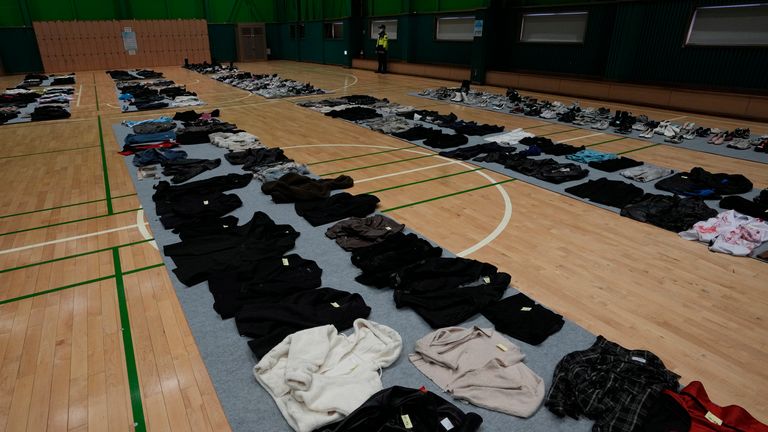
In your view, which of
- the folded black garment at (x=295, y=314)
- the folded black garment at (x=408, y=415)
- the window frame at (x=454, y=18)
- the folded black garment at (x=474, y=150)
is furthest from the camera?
the window frame at (x=454, y=18)

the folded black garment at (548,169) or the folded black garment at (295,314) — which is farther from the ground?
the folded black garment at (548,169)

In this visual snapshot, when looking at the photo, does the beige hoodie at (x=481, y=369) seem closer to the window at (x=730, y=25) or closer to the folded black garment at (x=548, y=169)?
the folded black garment at (x=548, y=169)

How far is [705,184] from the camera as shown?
6.58 metres

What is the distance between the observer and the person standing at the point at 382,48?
20.7 meters

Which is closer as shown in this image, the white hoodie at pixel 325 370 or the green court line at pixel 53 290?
the white hoodie at pixel 325 370

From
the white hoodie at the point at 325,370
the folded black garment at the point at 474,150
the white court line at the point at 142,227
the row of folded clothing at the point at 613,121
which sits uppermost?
the row of folded clothing at the point at 613,121

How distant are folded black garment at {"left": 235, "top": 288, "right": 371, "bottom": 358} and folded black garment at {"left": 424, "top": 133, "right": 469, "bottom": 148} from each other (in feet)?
18.5

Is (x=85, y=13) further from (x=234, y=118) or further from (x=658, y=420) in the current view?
(x=658, y=420)

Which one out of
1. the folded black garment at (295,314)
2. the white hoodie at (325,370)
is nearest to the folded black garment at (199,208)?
the folded black garment at (295,314)

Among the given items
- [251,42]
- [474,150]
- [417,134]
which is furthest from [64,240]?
[251,42]

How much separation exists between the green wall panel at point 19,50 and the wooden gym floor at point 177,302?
1852 cm

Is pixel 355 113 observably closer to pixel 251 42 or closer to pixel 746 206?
pixel 746 206

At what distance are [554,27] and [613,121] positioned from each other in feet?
20.6

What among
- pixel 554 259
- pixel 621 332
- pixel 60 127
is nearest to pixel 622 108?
pixel 554 259
